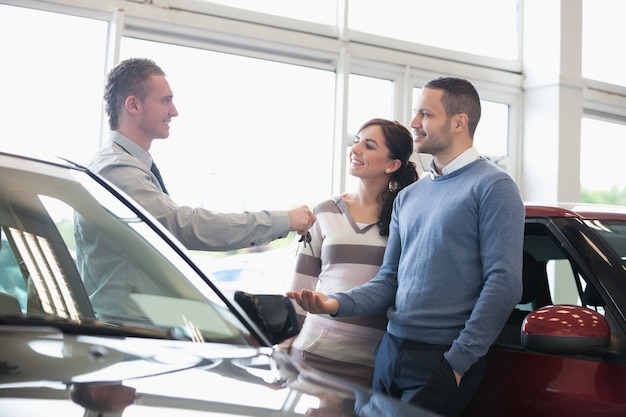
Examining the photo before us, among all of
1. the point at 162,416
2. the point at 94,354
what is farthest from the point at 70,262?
the point at 162,416

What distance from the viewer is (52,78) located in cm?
528

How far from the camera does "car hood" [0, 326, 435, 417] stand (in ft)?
3.98

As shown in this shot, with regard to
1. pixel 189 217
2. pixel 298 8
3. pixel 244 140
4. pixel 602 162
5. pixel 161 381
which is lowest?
pixel 161 381

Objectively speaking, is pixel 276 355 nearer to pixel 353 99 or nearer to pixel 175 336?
pixel 175 336

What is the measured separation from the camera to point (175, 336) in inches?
65.2

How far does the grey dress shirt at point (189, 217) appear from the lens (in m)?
2.71

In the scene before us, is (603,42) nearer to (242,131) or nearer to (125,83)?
(242,131)

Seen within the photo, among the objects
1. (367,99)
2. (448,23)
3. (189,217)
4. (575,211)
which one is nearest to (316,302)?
(189,217)

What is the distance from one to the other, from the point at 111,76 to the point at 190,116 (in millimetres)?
2693

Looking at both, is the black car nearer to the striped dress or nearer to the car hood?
the car hood

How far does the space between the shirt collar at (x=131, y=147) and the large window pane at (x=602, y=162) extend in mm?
5184

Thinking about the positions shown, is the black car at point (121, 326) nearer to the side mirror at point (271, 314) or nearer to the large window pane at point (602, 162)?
the side mirror at point (271, 314)

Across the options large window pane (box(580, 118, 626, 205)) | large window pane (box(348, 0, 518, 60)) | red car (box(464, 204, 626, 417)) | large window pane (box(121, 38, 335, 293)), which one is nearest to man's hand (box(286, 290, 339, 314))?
red car (box(464, 204, 626, 417))

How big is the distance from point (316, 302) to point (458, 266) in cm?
41
